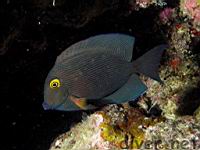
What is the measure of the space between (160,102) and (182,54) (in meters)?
0.84

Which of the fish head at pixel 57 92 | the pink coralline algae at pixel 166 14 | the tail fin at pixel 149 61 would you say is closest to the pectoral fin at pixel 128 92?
the tail fin at pixel 149 61

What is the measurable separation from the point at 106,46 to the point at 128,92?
38 cm

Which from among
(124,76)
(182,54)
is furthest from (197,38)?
(124,76)

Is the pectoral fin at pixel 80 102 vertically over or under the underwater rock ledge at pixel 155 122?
over

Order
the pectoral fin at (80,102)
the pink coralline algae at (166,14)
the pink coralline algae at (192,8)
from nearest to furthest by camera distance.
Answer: the pectoral fin at (80,102)
the pink coralline algae at (192,8)
the pink coralline algae at (166,14)

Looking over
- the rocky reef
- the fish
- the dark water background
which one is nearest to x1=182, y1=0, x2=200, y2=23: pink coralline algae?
the rocky reef

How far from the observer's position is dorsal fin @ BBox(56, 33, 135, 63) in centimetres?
240

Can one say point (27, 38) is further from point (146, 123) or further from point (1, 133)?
point (1, 133)

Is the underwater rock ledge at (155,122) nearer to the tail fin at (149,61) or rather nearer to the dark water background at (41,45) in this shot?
the dark water background at (41,45)

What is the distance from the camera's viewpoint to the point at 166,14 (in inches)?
201

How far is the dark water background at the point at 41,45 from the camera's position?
383 centimetres

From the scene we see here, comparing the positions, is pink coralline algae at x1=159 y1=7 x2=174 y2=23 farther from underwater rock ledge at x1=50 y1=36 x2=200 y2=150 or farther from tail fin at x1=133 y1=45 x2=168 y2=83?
tail fin at x1=133 y1=45 x2=168 y2=83

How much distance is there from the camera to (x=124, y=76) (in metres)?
2.47

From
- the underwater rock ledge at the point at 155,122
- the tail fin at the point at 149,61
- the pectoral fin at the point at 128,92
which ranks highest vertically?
the tail fin at the point at 149,61
